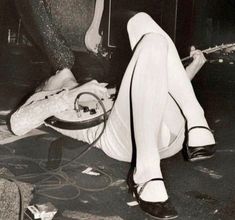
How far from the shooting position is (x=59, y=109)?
173cm

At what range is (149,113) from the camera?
153 cm

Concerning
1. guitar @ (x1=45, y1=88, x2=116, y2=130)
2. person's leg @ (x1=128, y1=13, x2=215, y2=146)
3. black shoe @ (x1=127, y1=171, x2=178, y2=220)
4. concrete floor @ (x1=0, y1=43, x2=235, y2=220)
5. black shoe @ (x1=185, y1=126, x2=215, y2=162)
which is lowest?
concrete floor @ (x1=0, y1=43, x2=235, y2=220)

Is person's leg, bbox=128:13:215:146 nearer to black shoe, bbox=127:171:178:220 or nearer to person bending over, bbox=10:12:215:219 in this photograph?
person bending over, bbox=10:12:215:219

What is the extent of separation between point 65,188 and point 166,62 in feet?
2.83

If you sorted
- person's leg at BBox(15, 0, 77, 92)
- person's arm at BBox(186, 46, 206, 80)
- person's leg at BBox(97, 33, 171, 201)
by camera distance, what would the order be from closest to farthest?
person's leg at BBox(97, 33, 171, 201), person's arm at BBox(186, 46, 206, 80), person's leg at BBox(15, 0, 77, 92)

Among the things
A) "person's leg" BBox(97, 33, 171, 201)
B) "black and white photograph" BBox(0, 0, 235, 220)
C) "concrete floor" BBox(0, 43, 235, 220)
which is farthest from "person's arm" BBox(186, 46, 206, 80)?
"concrete floor" BBox(0, 43, 235, 220)

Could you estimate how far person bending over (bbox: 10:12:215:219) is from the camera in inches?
60.1

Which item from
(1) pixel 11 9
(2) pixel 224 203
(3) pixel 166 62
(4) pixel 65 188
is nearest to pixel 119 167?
(4) pixel 65 188

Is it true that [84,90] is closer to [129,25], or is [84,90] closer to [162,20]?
[129,25]

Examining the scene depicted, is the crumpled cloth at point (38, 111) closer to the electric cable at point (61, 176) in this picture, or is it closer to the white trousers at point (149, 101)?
the electric cable at point (61, 176)

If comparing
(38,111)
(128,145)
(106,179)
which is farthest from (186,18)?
(38,111)

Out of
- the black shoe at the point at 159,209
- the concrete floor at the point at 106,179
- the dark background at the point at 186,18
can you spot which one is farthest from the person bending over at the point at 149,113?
the dark background at the point at 186,18

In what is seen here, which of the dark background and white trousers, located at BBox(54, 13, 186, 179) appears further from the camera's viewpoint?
the dark background

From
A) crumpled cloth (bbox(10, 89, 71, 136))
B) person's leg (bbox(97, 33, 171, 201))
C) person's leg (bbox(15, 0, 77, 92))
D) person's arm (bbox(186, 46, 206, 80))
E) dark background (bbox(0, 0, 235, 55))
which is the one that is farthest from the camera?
dark background (bbox(0, 0, 235, 55))
